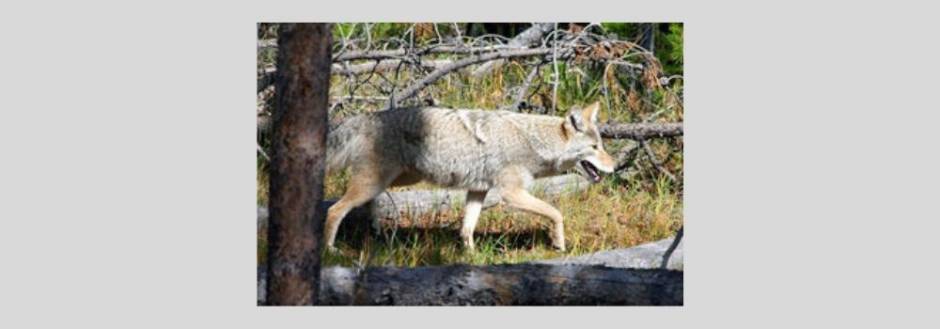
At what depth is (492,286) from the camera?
1140cm

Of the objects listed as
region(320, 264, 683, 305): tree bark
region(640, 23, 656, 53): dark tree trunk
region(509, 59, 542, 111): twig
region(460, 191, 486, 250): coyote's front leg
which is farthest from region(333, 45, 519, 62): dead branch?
region(320, 264, 683, 305): tree bark

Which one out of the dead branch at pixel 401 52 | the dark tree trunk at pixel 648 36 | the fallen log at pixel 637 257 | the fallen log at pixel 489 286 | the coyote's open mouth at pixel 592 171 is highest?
the dark tree trunk at pixel 648 36

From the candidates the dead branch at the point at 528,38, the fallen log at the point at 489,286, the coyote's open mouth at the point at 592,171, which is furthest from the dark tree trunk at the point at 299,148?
the coyote's open mouth at the point at 592,171

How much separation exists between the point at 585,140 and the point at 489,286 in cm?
190

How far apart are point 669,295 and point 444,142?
2.28 meters

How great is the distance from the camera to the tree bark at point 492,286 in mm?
11398

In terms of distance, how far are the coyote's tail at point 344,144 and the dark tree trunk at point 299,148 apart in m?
2.36

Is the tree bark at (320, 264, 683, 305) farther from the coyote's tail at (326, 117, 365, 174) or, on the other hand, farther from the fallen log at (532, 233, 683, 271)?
the coyote's tail at (326, 117, 365, 174)

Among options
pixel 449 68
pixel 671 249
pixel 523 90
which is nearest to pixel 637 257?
pixel 671 249

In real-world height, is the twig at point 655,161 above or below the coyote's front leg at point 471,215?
above

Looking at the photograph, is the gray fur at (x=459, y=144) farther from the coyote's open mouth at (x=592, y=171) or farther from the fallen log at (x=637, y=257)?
the fallen log at (x=637, y=257)

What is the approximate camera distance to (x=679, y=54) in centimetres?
1235

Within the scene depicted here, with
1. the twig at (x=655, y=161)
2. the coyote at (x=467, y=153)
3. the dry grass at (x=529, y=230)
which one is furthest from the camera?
the twig at (x=655, y=161)

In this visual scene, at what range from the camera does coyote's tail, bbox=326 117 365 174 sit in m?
12.5
